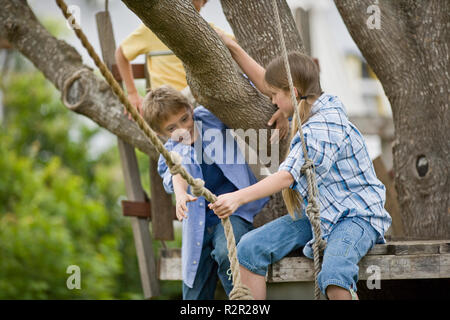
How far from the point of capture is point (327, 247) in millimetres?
2633

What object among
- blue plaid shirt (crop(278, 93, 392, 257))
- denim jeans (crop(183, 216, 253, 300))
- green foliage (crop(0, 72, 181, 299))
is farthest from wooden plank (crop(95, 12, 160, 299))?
green foliage (crop(0, 72, 181, 299))

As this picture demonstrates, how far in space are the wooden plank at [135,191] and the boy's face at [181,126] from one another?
3.83 ft

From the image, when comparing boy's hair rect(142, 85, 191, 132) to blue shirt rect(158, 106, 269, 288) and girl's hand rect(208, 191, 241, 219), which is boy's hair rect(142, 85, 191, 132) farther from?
girl's hand rect(208, 191, 241, 219)

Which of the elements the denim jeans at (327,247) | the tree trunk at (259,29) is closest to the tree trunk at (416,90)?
the tree trunk at (259,29)

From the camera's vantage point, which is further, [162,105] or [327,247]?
[162,105]

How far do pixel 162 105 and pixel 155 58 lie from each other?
963 mm

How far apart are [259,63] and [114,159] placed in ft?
29.1

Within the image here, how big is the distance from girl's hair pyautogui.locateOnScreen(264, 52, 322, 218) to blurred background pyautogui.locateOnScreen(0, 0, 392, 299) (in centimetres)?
138

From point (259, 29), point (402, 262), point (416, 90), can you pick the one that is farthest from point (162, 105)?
point (416, 90)

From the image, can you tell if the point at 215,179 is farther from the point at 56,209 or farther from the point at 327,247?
the point at 56,209

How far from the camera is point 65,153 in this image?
40.5 feet

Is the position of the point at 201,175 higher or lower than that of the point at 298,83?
lower

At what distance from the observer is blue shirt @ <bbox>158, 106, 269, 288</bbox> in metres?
3.27

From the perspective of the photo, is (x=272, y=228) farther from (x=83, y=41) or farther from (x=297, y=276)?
(x=83, y=41)
